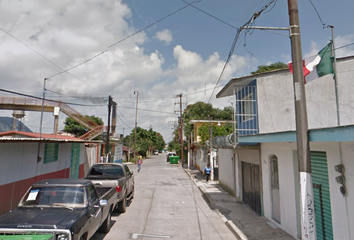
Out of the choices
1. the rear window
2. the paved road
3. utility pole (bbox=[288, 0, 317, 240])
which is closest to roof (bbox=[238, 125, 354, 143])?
utility pole (bbox=[288, 0, 317, 240])

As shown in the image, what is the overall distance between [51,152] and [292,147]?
10.9m

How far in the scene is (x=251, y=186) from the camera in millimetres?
10797

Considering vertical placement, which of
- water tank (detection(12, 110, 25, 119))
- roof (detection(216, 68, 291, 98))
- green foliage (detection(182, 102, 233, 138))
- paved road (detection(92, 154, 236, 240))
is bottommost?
paved road (detection(92, 154, 236, 240))

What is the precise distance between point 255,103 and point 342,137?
Result: 7222 millimetres

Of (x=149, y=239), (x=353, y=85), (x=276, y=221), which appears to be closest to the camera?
(x=149, y=239)

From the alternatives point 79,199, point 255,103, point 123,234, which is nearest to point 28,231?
point 79,199

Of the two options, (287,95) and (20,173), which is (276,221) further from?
(20,173)

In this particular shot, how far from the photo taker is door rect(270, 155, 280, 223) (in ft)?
27.5

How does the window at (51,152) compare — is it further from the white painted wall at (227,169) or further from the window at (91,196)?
the white painted wall at (227,169)

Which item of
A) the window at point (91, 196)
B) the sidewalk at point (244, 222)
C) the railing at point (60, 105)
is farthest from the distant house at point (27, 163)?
the railing at point (60, 105)

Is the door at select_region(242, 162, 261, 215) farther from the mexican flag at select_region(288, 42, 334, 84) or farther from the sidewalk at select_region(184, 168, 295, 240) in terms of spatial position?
the mexican flag at select_region(288, 42, 334, 84)

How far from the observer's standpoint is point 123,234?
7078 millimetres

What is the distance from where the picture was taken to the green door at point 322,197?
5.58m

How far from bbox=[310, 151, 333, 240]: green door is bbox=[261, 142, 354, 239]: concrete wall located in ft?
0.70
